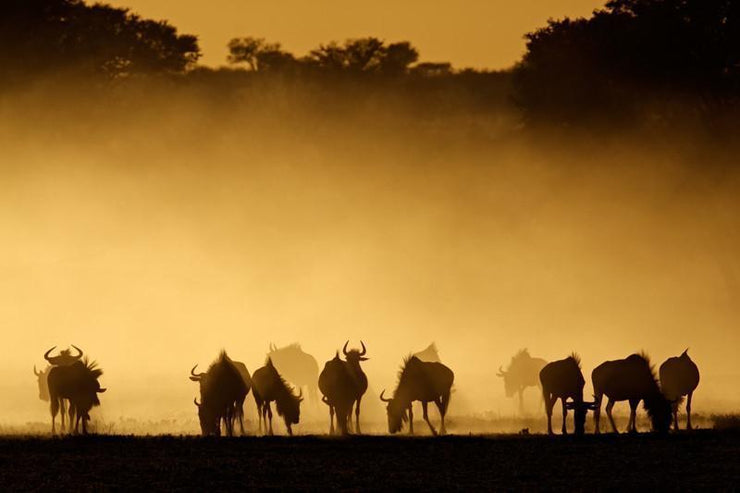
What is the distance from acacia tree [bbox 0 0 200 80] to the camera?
87.3m

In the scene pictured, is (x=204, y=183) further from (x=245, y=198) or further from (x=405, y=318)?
(x=405, y=318)

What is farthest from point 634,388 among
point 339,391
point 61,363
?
point 61,363

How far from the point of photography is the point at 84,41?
308 feet

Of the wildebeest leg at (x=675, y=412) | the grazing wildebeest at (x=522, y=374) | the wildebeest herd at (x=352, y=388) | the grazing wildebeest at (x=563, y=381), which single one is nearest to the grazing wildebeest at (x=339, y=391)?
the wildebeest herd at (x=352, y=388)

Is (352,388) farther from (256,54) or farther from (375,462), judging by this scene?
(256,54)

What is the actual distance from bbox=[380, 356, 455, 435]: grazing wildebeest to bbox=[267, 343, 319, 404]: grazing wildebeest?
10152 mm

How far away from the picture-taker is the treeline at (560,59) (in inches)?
2803

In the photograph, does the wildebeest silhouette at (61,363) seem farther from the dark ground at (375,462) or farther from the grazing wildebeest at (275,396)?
the dark ground at (375,462)

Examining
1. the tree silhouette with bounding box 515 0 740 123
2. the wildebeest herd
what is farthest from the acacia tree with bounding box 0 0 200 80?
the wildebeest herd

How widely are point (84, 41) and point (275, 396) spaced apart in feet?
198

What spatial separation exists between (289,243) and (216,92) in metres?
38.3

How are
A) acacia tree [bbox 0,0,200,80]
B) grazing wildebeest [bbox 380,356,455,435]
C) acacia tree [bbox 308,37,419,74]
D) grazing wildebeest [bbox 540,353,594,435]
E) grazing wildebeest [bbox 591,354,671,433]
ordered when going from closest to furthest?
1. grazing wildebeest [bbox 591,354,671,433]
2. grazing wildebeest [bbox 540,353,594,435]
3. grazing wildebeest [bbox 380,356,455,435]
4. acacia tree [bbox 0,0,200,80]
5. acacia tree [bbox 308,37,419,74]

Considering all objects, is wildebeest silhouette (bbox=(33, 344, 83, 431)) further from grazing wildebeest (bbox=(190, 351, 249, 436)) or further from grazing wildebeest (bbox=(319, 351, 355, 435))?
grazing wildebeest (bbox=(319, 351, 355, 435))

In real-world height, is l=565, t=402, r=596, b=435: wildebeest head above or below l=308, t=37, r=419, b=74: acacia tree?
below
